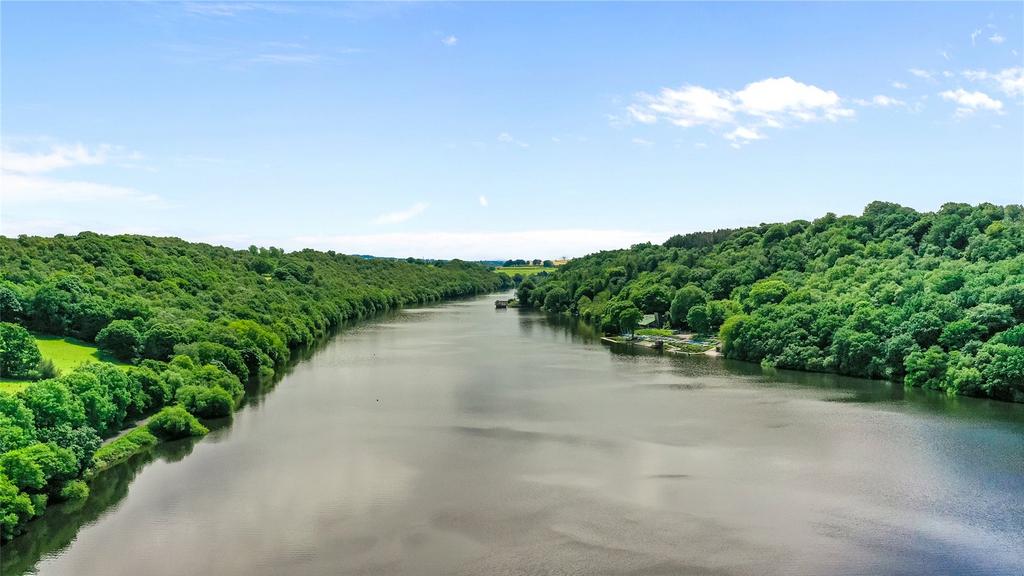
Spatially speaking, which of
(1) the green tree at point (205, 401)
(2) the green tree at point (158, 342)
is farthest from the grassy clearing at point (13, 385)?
(2) the green tree at point (158, 342)

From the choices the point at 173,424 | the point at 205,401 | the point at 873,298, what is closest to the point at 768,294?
the point at 873,298

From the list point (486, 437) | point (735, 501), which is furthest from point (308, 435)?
point (735, 501)

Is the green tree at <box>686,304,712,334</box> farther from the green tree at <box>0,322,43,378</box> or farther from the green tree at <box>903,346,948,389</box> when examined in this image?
the green tree at <box>0,322,43,378</box>

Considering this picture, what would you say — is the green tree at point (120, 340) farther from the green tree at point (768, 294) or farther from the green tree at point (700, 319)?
the green tree at point (768, 294)

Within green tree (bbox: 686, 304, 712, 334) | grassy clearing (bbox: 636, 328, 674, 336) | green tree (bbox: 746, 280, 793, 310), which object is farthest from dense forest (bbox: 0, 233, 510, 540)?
green tree (bbox: 746, 280, 793, 310)

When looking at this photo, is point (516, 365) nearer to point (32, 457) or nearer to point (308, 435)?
point (308, 435)

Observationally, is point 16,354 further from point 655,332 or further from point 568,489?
point 655,332
